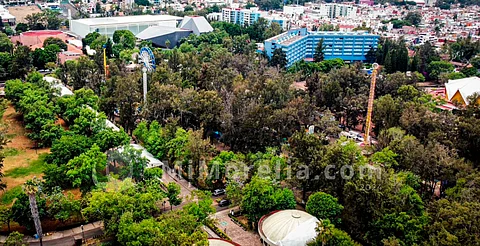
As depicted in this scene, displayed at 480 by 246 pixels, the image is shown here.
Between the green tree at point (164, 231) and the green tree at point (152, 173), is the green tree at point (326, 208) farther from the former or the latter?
the green tree at point (152, 173)

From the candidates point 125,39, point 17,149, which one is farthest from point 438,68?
point 17,149

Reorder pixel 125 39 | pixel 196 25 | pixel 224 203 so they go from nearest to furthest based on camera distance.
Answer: pixel 224 203 < pixel 125 39 < pixel 196 25

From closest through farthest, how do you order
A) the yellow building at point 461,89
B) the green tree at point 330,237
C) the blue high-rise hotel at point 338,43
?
the green tree at point 330,237
the yellow building at point 461,89
the blue high-rise hotel at point 338,43

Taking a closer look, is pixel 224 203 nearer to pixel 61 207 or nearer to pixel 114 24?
pixel 61 207

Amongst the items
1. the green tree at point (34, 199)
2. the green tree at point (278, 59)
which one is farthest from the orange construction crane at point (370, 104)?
the green tree at point (34, 199)

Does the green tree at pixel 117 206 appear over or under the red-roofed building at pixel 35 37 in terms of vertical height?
under

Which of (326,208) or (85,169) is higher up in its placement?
(85,169)

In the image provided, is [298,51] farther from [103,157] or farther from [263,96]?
[103,157]

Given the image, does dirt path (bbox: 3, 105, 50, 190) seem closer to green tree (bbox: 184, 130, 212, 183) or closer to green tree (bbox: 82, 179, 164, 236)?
green tree (bbox: 82, 179, 164, 236)
